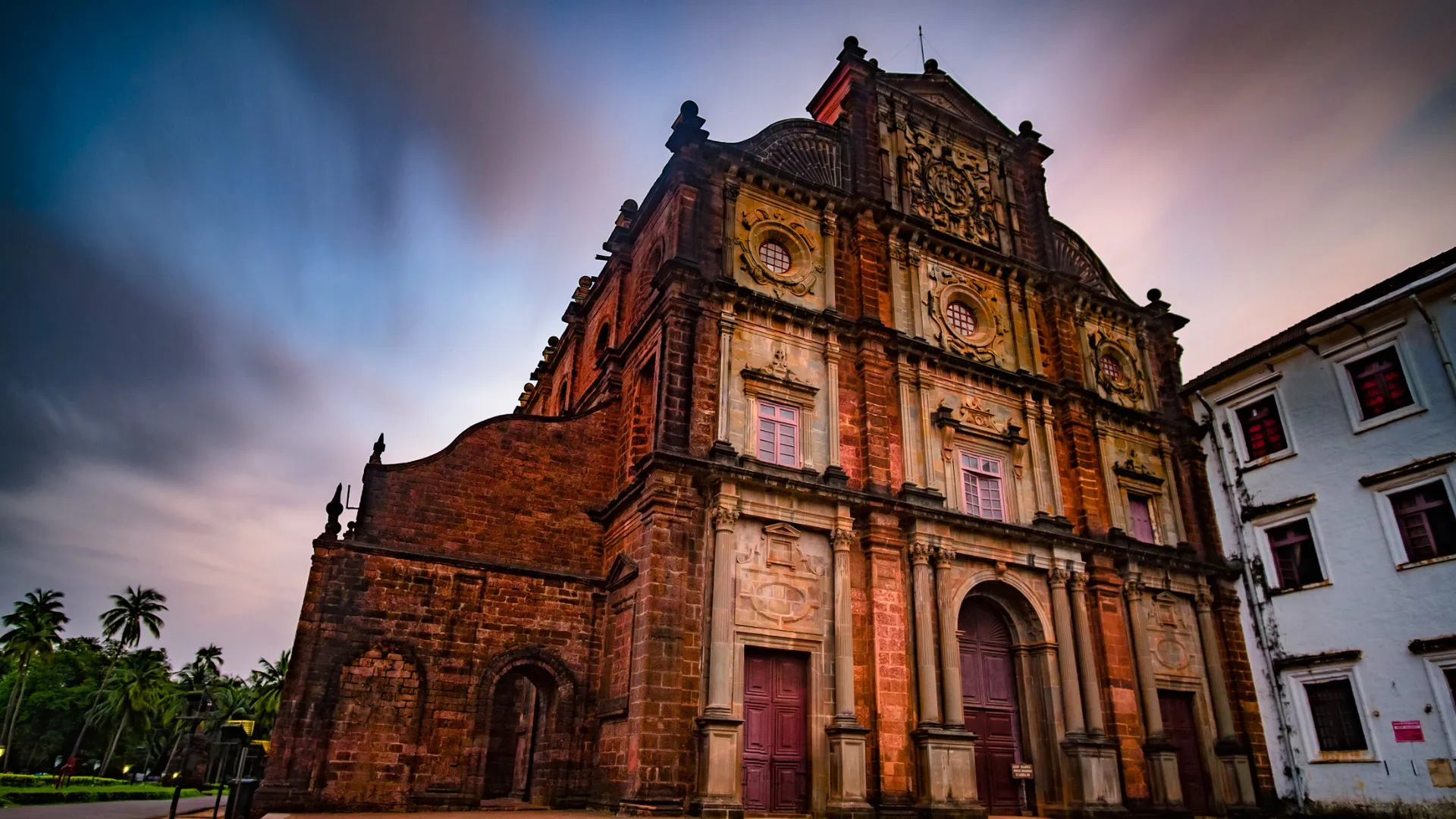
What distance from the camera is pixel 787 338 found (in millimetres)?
17109

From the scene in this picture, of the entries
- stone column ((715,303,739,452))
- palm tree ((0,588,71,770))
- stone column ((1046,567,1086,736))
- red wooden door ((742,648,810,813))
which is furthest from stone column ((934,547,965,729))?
palm tree ((0,588,71,770))

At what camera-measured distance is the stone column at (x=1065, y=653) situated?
1638 centimetres

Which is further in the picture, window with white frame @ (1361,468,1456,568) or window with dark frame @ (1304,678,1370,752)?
window with dark frame @ (1304,678,1370,752)

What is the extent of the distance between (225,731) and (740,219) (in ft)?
43.4

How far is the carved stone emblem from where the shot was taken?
14.4 m

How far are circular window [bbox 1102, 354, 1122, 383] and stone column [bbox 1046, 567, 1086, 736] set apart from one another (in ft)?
23.2

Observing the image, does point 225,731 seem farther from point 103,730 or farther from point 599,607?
point 103,730

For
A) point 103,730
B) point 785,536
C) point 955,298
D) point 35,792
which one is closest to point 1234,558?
point 955,298

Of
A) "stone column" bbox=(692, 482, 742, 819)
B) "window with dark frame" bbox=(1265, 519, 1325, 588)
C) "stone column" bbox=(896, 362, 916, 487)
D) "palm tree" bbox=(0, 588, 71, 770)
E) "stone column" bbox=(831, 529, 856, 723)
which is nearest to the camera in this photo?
"stone column" bbox=(692, 482, 742, 819)

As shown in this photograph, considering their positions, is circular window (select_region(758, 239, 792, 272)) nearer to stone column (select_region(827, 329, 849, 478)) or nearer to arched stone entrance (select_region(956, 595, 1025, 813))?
stone column (select_region(827, 329, 849, 478))

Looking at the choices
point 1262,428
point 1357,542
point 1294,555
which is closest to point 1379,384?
point 1262,428

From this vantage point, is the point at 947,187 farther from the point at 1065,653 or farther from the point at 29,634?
the point at 29,634

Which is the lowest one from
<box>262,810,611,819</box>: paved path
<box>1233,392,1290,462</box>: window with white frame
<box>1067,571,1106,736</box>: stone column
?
<box>262,810,611,819</box>: paved path

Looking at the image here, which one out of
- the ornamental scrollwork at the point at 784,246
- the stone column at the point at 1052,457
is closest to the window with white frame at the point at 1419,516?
the stone column at the point at 1052,457
